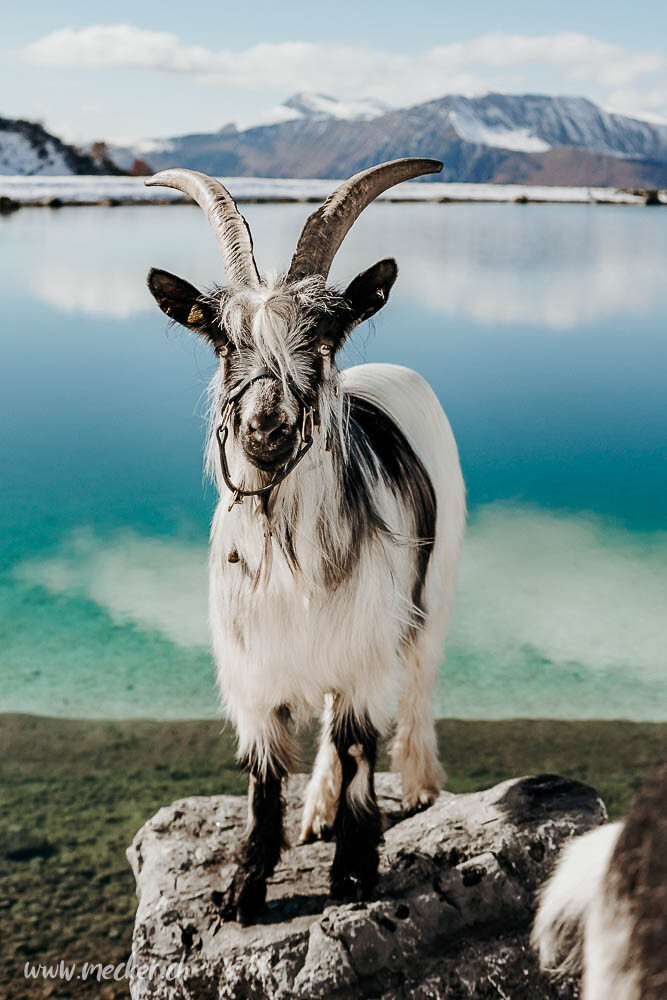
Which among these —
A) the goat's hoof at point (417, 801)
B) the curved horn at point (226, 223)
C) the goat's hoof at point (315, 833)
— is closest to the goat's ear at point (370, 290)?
the curved horn at point (226, 223)

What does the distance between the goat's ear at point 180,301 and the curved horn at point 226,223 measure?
0.58 feet

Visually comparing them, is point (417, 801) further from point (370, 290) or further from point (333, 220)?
point (333, 220)

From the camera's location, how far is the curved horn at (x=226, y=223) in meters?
3.04

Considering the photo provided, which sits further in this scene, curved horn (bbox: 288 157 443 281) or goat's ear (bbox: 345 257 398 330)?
curved horn (bbox: 288 157 443 281)

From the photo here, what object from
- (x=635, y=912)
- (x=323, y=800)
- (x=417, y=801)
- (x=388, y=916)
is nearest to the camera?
(x=635, y=912)

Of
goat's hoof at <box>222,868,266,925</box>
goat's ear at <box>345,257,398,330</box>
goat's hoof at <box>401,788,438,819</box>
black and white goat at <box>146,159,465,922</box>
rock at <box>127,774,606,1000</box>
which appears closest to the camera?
black and white goat at <box>146,159,465,922</box>

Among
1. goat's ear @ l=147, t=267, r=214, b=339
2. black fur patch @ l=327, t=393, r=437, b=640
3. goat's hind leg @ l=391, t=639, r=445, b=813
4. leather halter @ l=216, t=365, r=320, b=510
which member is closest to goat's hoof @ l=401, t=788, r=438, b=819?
goat's hind leg @ l=391, t=639, r=445, b=813

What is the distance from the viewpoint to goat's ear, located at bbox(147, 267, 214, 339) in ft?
9.43

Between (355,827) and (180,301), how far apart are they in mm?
2068

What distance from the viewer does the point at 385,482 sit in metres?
3.41

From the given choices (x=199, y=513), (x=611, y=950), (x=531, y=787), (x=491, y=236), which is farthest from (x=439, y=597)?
(x=491, y=236)

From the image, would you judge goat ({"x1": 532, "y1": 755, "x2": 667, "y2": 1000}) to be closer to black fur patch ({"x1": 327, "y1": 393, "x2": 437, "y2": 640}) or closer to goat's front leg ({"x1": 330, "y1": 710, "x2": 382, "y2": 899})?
black fur patch ({"x1": 327, "y1": 393, "x2": 437, "y2": 640})

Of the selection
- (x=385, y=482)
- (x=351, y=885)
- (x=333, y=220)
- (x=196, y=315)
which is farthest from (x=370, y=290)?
(x=351, y=885)

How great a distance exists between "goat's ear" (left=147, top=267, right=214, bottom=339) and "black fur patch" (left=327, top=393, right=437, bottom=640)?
620 millimetres
